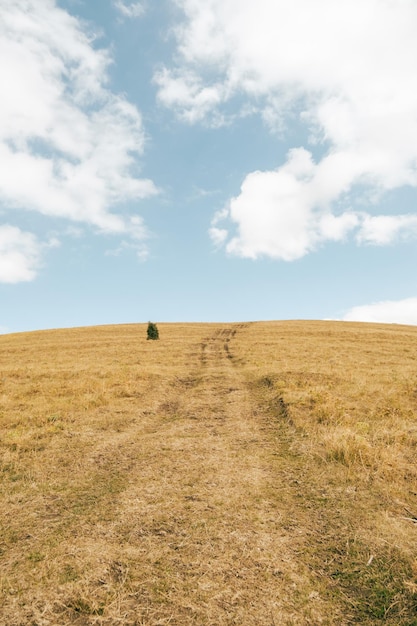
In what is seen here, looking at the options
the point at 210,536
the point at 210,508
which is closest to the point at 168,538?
the point at 210,536

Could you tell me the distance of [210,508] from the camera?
712 centimetres

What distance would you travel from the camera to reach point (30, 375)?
23656 mm

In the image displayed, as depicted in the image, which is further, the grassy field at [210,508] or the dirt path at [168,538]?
the grassy field at [210,508]

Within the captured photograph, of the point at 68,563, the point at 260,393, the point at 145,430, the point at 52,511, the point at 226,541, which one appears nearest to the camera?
the point at 68,563

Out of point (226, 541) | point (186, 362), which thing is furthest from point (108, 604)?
point (186, 362)

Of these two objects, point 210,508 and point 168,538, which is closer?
point 168,538

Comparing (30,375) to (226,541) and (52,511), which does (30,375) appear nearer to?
(52,511)

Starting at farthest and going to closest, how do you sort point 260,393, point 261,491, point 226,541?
point 260,393, point 261,491, point 226,541

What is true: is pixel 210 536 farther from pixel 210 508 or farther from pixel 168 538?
pixel 210 508

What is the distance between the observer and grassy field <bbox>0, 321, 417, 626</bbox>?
15.8 ft

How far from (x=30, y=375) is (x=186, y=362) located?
1142 cm

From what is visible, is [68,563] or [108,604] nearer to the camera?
[108,604]

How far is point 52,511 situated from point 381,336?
156 feet

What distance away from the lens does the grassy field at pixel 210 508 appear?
15.8 ft
